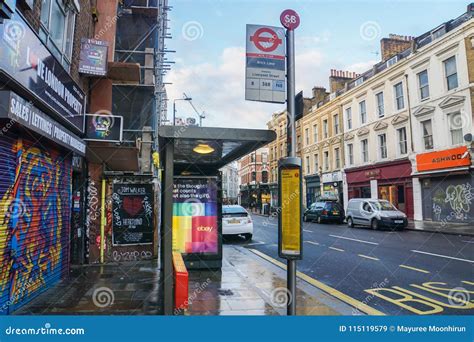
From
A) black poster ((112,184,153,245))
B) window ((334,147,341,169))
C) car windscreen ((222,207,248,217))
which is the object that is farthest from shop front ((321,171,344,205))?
black poster ((112,184,153,245))

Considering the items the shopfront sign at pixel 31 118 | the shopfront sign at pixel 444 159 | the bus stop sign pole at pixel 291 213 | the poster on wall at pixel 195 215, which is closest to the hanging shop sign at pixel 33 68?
the shopfront sign at pixel 31 118

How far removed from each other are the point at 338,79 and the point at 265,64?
33.9 metres

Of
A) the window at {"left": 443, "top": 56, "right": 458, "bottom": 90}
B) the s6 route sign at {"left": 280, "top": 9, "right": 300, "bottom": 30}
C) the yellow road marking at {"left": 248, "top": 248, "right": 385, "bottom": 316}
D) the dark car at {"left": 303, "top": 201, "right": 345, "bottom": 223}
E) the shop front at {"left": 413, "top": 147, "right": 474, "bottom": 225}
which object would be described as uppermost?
the window at {"left": 443, "top": 56, "right": 458, "bottom": 90}

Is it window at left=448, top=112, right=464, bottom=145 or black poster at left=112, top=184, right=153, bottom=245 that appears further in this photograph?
window at left=448, top=112, right=464, bottom=145

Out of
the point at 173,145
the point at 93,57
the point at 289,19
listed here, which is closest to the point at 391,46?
the point at 93,57

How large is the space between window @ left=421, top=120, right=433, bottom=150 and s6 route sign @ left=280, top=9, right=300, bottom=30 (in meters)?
20.8

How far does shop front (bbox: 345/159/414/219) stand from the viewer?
2389 cm

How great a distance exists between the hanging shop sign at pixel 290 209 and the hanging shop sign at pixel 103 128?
19.8ft

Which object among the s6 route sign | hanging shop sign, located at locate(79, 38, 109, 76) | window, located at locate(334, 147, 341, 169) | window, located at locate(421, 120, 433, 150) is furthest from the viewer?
window, located at locate(334, 147, 341, 169)

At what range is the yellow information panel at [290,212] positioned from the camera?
3875 mm

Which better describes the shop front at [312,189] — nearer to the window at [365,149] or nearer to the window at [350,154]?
the window at [350,154]

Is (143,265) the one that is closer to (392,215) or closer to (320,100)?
(392,215)

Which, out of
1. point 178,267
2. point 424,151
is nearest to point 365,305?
point 178,267

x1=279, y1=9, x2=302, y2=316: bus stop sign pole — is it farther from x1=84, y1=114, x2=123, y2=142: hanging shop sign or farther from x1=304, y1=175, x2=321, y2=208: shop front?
x1=304, y1=175, x2=321, y2=208: shop front
